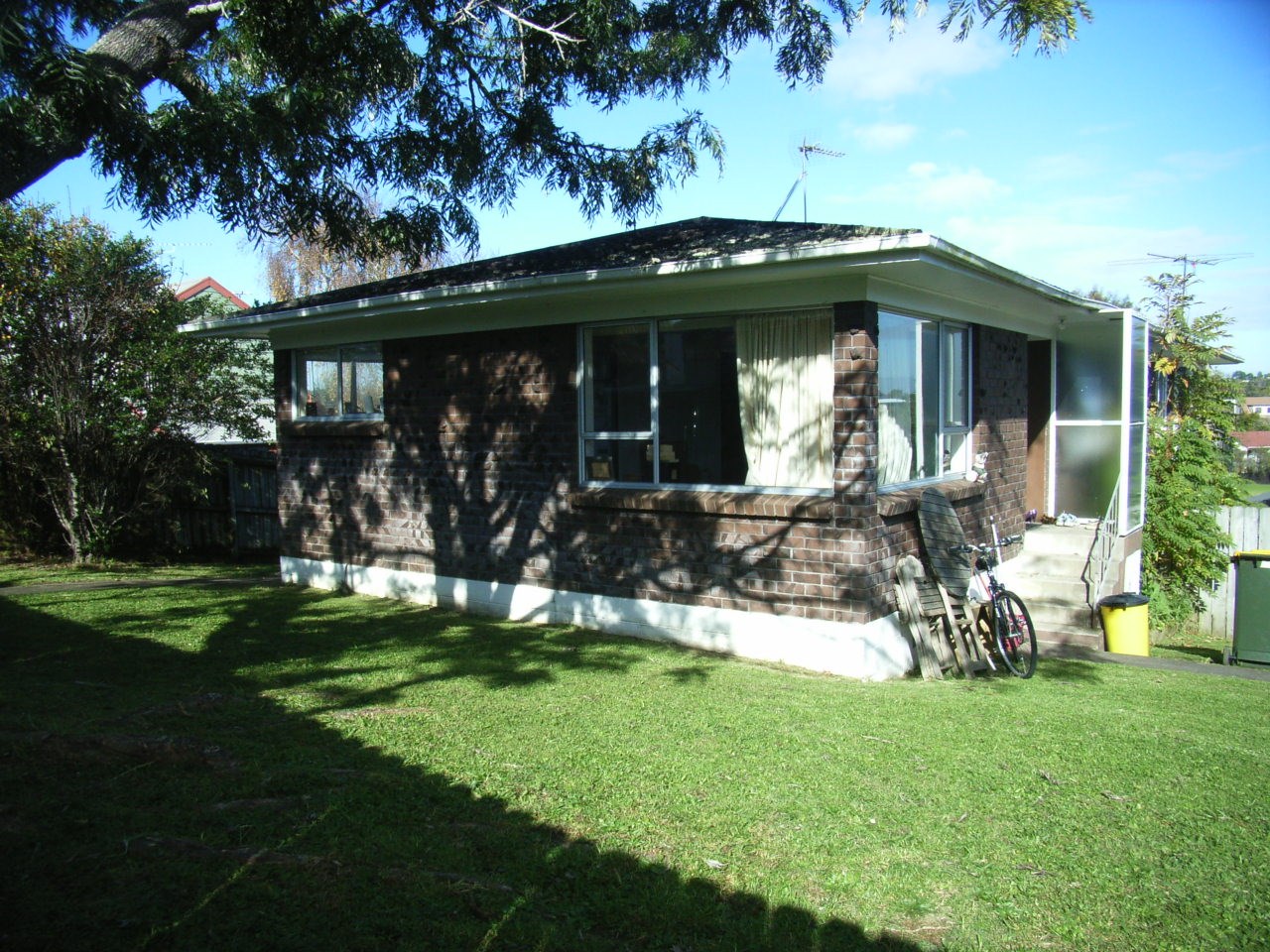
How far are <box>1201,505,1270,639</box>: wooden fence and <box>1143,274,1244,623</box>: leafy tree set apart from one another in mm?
236

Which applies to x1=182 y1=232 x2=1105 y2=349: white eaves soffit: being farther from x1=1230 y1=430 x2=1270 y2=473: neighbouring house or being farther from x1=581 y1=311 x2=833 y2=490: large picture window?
x1=1230 y1=430 x2=1270 y2=473: neighbouring house

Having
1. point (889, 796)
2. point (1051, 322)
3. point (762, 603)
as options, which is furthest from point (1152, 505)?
point (889, 796)

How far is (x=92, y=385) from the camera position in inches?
521

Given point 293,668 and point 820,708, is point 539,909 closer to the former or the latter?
point 820,708

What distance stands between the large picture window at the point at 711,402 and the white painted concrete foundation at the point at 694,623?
1.15 metres

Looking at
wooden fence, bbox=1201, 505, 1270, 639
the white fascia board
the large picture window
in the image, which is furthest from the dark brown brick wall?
wooden fence, bbox=1201, 505, 1270, 639

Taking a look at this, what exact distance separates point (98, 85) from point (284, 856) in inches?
194

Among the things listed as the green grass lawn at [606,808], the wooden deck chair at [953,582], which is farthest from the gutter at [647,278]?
the green grass lawn at [606,808]

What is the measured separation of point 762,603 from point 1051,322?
6.32 meters

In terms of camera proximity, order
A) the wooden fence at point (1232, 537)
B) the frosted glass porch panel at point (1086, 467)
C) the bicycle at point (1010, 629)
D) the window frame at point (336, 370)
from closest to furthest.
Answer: the bicycle at point (1010, 629), the window frame at point (336, 370), the frosted glass porch panel at point (1086, 467), the wooden fence at point (1232, 537)

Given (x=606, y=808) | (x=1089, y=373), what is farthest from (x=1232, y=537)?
(x=606, y=808)

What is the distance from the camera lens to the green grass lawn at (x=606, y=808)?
140 inches

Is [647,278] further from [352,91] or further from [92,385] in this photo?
[92,385]

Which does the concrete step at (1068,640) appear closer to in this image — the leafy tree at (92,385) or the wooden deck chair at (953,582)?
the wooden deck chair at (953,582)
